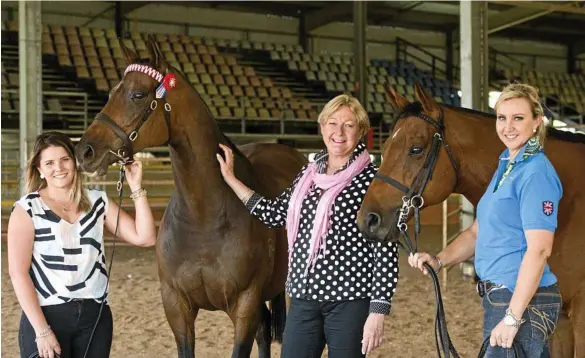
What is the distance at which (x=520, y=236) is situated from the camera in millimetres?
1940

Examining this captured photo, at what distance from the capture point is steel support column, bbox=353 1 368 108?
16281mm

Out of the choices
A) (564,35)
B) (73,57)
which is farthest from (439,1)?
(73,57)

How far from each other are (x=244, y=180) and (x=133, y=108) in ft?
2.30

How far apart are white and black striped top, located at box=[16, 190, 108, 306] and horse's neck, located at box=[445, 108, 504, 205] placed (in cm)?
140

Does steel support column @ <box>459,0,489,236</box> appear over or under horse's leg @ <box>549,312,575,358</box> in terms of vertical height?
over

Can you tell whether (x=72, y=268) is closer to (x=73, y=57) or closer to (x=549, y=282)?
(x=549, y=282)

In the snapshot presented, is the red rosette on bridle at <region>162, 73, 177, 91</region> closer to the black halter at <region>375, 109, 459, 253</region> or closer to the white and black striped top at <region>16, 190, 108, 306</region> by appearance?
the white and black striped top at <region>16, 190, 108, 306</region>

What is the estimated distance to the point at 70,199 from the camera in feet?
7.71

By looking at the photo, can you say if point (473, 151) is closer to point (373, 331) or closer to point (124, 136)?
point (373, 331)

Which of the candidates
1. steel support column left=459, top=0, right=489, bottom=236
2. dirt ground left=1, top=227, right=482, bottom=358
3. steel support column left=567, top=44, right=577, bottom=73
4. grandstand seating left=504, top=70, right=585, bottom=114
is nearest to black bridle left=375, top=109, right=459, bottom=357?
dirt ground left=1, top=227, right=482, bottom=358

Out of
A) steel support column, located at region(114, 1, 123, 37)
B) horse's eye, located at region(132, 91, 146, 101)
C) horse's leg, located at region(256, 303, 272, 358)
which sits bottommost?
horse's leg, located at region(256, 303, 272, 358)

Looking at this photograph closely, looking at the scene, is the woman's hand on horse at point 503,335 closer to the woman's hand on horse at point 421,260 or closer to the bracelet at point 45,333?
the woman's hand on horse at point 421,260

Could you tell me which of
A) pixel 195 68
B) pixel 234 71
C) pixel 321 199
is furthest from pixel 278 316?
pixel 234 71

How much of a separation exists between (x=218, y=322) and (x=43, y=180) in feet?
10.7
